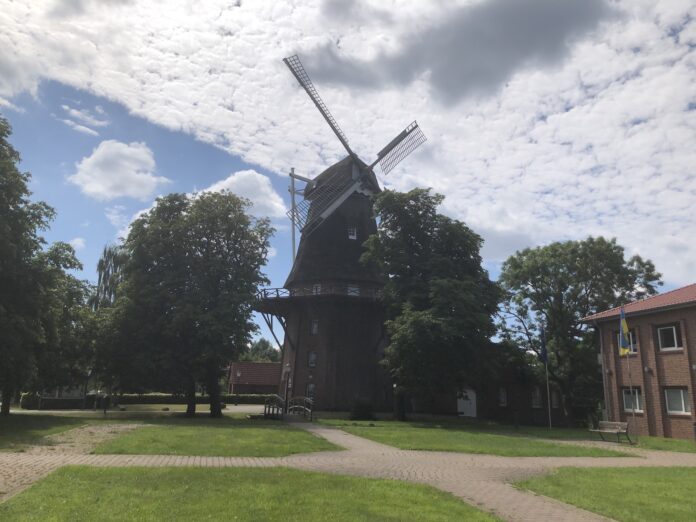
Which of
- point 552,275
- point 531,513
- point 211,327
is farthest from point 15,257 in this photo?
point 552,275

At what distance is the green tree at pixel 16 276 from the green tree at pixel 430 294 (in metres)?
17.9

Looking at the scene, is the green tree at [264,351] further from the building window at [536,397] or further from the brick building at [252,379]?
the building window at [536,397]

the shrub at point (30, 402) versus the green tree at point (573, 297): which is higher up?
the green tree at point (573, 297)

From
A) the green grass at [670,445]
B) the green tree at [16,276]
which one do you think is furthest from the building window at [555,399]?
the green tree at [16,276]

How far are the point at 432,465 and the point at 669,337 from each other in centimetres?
1980

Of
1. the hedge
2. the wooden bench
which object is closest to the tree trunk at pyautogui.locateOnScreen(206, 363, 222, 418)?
the hedge

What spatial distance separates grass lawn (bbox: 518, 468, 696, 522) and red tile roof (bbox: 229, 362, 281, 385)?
2459 inches

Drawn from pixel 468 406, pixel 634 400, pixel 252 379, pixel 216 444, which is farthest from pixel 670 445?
pixel 252 379

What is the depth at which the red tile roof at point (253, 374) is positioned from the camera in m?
72.8

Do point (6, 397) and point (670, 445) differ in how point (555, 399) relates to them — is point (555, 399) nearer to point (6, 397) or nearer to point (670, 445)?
point (670, 445)

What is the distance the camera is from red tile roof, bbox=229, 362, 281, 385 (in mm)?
72750

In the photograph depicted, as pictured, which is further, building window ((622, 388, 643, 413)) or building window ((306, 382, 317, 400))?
building window ((306, 382, 317, 400))

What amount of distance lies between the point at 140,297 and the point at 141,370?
14.7 feet

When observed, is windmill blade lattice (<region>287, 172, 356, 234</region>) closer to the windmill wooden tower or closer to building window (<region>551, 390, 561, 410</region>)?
the windmill wooden tower
